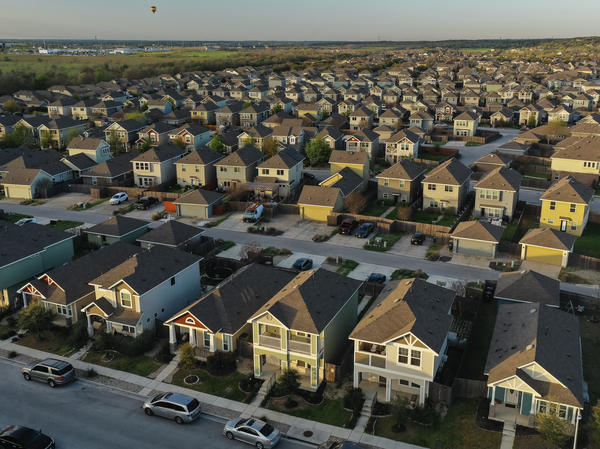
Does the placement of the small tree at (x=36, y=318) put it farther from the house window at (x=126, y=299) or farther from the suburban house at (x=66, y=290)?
the house window at (x=126, y=299)

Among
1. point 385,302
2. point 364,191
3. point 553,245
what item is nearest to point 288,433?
point 385,302

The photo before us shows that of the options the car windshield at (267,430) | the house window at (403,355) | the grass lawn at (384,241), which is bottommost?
the car windshield at (267,430)

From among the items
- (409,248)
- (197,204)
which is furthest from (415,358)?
(197,204)

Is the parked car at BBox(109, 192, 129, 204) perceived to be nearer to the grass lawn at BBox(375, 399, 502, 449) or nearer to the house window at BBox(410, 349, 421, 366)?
the house window at BBox(410, 349, 421, 366)

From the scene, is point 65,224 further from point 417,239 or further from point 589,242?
point 589,242

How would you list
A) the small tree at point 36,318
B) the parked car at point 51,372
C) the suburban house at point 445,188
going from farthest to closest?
the suburban house at point 445,188 → the small tree at point 36,318 → the parked car at point 51,372

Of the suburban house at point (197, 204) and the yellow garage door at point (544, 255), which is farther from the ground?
the suburban house at point (197, 204)

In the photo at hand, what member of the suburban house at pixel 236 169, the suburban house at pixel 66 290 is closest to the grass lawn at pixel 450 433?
the suburban house at pixel 66 290
